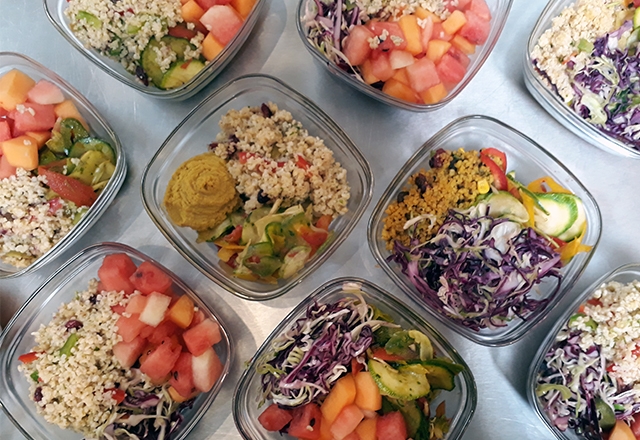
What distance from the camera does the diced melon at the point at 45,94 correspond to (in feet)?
5.99

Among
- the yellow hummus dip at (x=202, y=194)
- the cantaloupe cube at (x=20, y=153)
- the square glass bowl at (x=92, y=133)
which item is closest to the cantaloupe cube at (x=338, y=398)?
the yellow hummus dip at (x=202, y=194)

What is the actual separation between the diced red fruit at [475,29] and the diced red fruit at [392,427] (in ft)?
4.78

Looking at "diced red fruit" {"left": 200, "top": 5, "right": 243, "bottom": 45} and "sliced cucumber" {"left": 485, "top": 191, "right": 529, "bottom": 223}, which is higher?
"diced red fruit" {"left": 200, "top": 5, "right": 243, "bottom": 45}

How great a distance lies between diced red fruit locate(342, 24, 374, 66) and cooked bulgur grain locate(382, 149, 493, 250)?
1.56 feet

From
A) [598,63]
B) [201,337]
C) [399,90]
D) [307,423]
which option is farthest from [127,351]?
[598,63]

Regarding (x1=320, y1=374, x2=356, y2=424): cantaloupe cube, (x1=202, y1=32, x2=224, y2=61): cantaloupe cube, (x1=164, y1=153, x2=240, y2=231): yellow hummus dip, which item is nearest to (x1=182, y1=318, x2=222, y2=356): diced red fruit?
(x1=164, y1=153, x2=240, y2=231): yellow hummus dip

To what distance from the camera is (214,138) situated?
6.12 ft

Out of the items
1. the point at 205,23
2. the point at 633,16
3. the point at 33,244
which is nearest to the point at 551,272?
the point at 633,16

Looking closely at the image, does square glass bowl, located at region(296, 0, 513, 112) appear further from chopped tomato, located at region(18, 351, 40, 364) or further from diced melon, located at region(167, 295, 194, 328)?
chopped tomato, located at region(18, 351, 40, 364)

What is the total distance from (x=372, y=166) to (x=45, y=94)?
137 centimetres

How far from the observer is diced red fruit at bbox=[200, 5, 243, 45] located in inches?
67.7

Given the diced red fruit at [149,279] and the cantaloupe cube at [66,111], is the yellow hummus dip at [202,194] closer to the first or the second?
the diced red fruit at [149,279]

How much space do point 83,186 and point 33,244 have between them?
30 centimetres

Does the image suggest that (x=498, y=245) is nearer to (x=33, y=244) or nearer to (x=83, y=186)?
(x=83, y=186)
